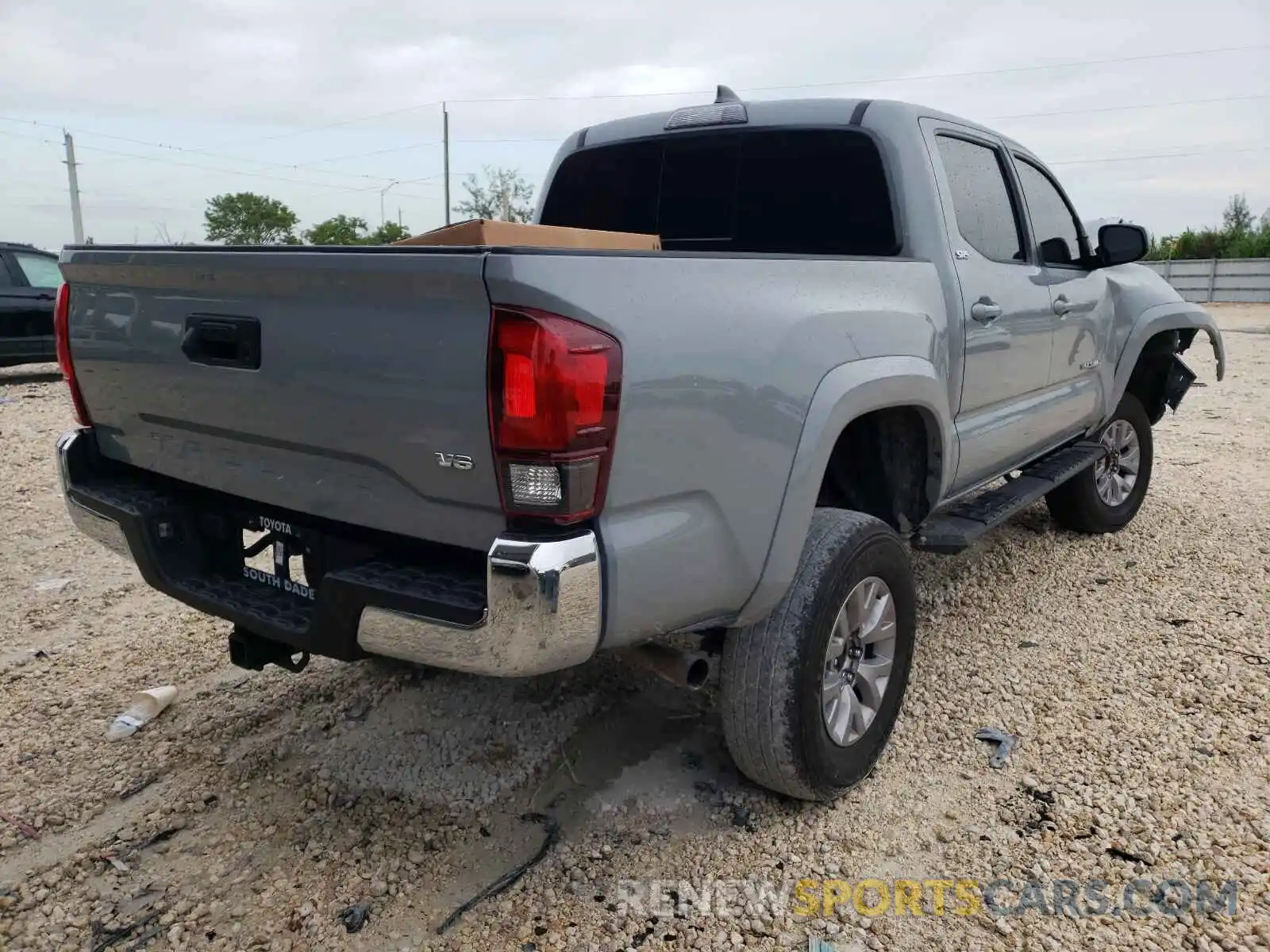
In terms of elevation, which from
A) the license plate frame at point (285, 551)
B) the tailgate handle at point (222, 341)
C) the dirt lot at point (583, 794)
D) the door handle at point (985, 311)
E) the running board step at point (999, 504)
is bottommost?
the dirt lot at point (583, 794)

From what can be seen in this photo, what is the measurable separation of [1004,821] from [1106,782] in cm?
41

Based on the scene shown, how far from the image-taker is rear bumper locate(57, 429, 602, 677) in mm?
1854

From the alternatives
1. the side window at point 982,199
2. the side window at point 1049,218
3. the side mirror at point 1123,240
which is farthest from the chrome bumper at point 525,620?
the side mirror at point 1123,240

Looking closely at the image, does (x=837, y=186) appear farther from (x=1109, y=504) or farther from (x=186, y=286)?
(x=1109, y=504)

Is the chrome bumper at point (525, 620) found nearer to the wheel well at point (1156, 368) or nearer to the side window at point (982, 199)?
the side window at point (982, 199)

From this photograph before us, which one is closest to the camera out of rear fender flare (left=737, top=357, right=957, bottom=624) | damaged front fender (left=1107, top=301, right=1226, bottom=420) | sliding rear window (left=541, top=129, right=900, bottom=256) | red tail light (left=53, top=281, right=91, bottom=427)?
rear fender flare (left=737, top=357, right=957, bottom=624)

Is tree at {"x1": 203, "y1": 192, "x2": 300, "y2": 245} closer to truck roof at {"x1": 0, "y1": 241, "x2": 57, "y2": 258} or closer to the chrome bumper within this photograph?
truck roof at {"x1": 0, "y1": 241, "x2": 57, "y2": 258}

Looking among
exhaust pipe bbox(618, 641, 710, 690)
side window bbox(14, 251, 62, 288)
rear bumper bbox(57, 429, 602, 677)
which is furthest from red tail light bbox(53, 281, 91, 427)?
side window bbox(14, 251, 62, 288)

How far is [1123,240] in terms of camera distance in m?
4.19

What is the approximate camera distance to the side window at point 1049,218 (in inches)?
162

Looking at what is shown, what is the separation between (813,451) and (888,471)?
0.91 m

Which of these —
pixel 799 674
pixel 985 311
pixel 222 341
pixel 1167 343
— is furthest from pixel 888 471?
pixel 1167 343

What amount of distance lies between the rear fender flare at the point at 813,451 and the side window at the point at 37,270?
11.2 metres

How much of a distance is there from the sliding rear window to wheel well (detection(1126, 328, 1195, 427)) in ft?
8.74
